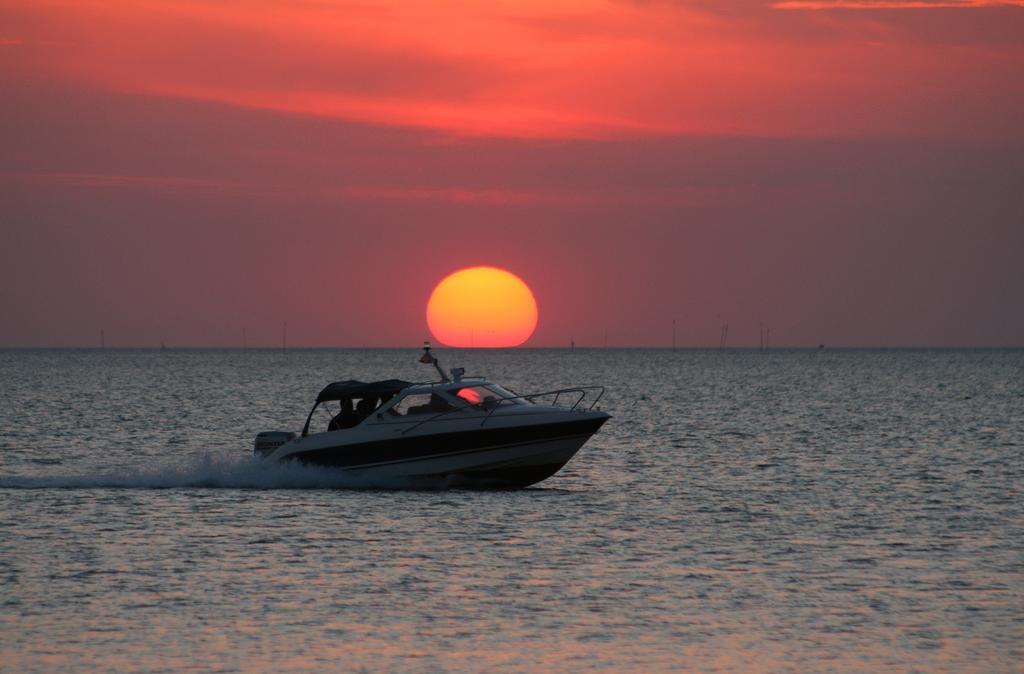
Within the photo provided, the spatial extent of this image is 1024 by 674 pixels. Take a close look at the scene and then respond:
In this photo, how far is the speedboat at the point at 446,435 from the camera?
35.5 metres

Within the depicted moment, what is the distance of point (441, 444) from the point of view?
35844 millimetres

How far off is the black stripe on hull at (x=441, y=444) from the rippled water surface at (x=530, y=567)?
0.77m

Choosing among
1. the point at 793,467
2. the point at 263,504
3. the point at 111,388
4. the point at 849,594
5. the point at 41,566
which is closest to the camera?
the point at 849,594

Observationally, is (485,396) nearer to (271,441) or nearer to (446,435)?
(446,435)

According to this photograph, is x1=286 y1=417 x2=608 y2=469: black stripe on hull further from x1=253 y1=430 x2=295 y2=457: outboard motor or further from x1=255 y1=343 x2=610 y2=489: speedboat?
x1=253 y1=430 x2=295 y2=457: outboard motor

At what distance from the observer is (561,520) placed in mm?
32250

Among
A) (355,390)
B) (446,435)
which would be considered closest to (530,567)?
(446,435)

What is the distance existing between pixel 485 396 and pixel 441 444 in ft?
5.02

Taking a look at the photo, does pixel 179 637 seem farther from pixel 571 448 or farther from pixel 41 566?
pixel 571 448

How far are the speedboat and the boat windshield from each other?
0.02 meters

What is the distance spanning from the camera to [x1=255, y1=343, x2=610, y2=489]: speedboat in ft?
117

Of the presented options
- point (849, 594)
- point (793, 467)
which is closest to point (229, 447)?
point (793, 467)

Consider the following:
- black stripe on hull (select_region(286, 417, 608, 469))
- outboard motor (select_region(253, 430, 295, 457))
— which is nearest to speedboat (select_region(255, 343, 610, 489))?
black stripe on hull (select_region(286, 417, 608, 469))

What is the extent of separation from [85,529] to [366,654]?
13.6m
